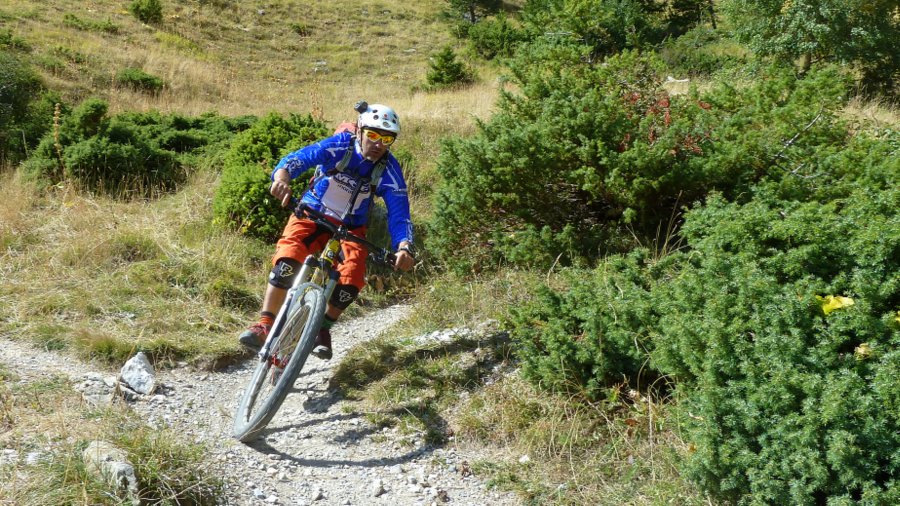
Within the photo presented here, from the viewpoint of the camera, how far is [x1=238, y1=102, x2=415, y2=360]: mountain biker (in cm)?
485

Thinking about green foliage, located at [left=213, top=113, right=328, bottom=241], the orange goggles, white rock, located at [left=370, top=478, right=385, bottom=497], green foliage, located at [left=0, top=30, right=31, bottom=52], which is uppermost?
the orange goggles

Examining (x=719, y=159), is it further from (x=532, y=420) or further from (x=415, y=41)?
(x=415, y=41)

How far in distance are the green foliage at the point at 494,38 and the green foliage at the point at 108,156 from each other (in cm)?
1606

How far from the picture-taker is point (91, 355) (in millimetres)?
5203

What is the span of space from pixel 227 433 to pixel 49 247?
3531 mm

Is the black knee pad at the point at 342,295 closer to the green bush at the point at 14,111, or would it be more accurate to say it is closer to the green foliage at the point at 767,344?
the green foliage at the point at 767,344

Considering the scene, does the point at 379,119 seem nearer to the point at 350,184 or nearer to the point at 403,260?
the point at 350,184

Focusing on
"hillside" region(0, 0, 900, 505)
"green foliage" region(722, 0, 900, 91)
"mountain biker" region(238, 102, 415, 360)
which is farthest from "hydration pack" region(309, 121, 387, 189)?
"green foliage" region(722, 0, 900, 91)

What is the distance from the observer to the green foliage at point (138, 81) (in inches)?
615

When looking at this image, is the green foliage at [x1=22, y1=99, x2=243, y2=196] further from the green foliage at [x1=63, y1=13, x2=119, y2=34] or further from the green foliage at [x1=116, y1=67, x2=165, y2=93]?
the green foliage at [x1=63, y1=13, x2=119, y2=34]

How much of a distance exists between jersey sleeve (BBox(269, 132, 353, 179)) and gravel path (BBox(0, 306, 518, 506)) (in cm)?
166

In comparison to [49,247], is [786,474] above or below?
above

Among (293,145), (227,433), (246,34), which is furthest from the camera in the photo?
(246,34)

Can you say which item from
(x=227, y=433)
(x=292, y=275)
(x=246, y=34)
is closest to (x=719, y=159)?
(x=292, y=275)
